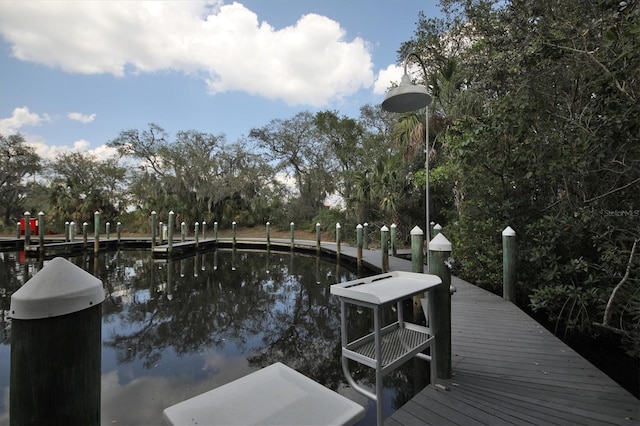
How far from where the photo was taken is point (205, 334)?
4.34 m

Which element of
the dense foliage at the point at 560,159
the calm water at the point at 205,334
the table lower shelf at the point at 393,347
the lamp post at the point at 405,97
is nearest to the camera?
the table lower shelf at the point at 393,347

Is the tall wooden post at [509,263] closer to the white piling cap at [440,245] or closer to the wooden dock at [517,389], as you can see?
the wooden dock at [517,389]

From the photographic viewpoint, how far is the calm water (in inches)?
114

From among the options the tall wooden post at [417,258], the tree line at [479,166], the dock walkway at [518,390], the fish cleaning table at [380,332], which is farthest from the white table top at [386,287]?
the tall wooden post at [417,258]

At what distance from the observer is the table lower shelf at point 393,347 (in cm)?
190

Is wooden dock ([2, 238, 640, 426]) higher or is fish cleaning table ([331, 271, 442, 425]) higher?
fish cleaning table ([331, 271, 442, 425])

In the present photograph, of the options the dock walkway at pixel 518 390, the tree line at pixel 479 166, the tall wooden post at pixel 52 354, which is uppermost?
the tree line at pixel 479 166

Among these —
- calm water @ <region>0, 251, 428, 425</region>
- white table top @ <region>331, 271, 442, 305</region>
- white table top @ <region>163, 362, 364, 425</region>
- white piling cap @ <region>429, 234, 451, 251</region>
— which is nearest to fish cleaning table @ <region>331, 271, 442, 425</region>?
white table top @ <region>331, 271, 442, 305</region>

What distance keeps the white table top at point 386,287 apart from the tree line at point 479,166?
1445mm

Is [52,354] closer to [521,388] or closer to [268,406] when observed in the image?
[268,406]

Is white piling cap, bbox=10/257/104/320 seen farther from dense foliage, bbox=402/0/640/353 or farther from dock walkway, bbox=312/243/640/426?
dense foliage, bbox=402/0/640/353

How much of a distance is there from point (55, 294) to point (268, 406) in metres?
0.55

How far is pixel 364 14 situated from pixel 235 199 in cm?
1271

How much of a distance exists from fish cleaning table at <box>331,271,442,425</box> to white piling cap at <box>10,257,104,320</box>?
1.26 metres
